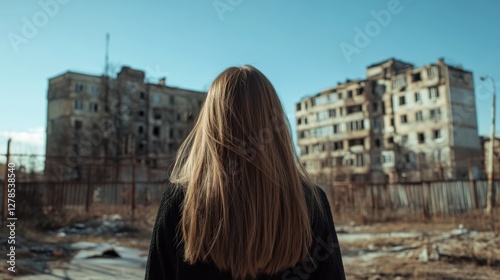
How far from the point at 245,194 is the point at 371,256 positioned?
Answer: 7876 millimetres

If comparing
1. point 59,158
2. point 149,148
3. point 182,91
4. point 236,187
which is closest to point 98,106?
point 149,148

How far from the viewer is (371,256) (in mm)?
8477

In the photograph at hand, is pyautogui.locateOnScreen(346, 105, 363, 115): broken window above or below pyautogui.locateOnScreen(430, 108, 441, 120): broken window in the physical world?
above

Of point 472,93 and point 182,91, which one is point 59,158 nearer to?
point 182,91

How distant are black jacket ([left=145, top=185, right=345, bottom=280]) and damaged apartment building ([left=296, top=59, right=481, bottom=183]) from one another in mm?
36805

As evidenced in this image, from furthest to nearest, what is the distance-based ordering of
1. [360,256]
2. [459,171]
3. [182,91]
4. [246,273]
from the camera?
[182,91] < [459,171] < [360,256] < [246,273]

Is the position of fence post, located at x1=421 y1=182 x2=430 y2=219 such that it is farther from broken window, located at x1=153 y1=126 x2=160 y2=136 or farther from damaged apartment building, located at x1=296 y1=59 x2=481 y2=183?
broken window, located at x1=153 y1=126 x2=160 y2=136

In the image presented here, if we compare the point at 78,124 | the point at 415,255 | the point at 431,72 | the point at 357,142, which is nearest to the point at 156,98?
the point at 78,124

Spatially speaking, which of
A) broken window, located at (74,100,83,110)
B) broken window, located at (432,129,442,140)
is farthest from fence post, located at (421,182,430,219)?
broken window, located at (74,100,83,110)

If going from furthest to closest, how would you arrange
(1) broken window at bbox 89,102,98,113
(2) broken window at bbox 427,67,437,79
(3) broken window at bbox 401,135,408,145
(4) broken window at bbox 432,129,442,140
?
(1) broken window at bbox 89,102,98,113 → (3) broken window at bbox 401,135,408,145 → (2) broken window at bbox 427,67,437,79 → (4) broken window at bbox 432,129,442,140

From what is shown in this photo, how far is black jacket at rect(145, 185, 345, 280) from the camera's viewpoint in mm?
1456

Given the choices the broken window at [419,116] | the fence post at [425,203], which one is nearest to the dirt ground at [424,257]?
the fence post at [425,203]

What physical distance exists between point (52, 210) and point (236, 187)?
44.7 ft

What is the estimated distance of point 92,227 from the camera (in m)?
13.0
